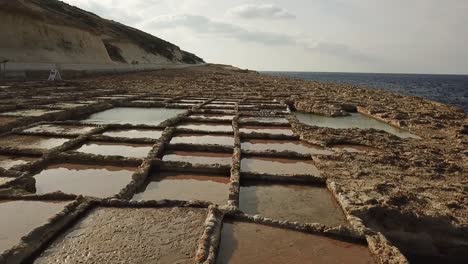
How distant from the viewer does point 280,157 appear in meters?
7.59

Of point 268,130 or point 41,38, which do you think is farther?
point 41,38

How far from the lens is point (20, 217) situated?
423 centimetres

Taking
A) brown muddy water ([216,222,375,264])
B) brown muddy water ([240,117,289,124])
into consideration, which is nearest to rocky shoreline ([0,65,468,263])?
brown muddy water ([216,222,375,264])

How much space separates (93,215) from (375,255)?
123 inches

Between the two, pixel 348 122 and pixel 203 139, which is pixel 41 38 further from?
pixel 348 122

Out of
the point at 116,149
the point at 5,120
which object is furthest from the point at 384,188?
the point at 5,120

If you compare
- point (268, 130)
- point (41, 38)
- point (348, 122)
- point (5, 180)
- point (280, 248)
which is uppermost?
point (41, 38)

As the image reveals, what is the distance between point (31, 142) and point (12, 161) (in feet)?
4.68

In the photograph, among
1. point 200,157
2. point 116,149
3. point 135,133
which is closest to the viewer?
point 200,157

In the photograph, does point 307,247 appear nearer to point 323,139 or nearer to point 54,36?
point 323,139

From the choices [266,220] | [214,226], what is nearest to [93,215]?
[214,226]

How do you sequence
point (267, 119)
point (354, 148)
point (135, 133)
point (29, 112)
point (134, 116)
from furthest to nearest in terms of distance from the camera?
point (134, 116), point (267, 119), point (29, 112), point (135, 133), point (354, 148)

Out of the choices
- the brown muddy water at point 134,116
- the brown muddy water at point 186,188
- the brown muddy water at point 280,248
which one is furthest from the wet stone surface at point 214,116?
the brown muddy water at point 280,248

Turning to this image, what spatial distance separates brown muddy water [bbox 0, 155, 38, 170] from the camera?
634cm
